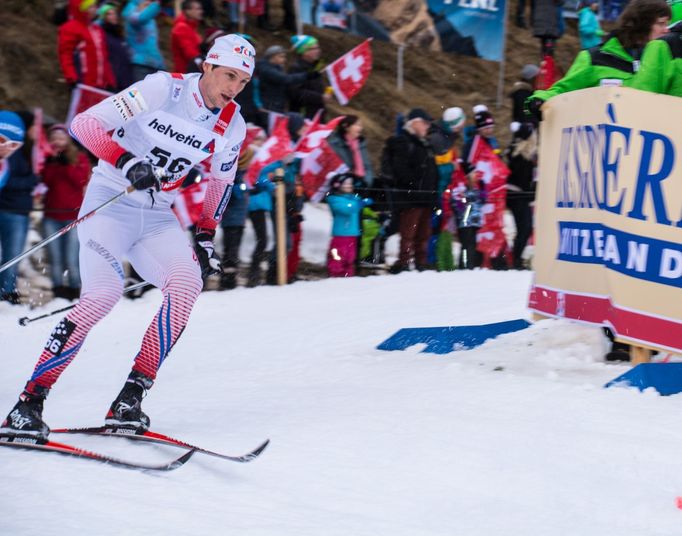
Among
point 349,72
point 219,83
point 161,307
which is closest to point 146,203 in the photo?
point 161,307

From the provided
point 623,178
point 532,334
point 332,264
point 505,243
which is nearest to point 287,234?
point 332,264

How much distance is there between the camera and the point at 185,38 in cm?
1017

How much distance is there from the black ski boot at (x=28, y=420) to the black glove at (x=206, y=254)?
1.06 metres

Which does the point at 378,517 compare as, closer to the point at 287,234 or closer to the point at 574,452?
the point at 574,452

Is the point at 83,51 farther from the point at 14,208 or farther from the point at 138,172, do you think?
the point at 138,172

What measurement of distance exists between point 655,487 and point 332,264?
6.47 m

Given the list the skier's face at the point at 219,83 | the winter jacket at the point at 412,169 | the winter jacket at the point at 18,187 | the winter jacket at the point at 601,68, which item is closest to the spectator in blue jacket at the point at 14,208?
the winter jacket at the point at 18,187

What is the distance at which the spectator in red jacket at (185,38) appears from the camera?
10164 millimetres

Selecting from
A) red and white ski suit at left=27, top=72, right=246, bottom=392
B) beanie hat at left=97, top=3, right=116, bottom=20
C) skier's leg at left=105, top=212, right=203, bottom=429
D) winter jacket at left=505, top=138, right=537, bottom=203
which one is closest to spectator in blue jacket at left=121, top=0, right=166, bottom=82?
beanie hat at left=97, top=3, right=116, bottom=20

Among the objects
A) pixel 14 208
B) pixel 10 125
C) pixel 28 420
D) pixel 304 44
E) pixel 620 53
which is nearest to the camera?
pixel 28 420

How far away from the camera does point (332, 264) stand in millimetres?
10211

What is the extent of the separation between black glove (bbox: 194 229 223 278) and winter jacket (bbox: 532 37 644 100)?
9.08 ft

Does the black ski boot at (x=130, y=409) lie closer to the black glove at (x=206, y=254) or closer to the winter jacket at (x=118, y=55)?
the black glove at (x=206, y=254)

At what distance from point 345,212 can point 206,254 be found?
4.89 meters
